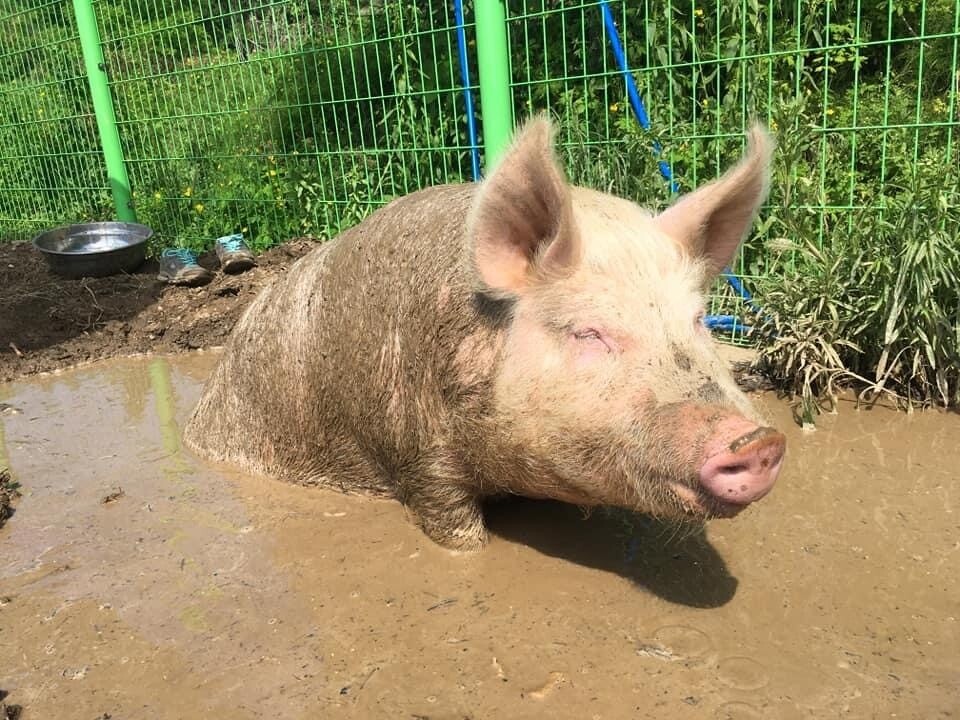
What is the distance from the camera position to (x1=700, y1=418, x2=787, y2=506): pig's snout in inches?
78.5

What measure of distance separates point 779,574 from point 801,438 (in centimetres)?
113

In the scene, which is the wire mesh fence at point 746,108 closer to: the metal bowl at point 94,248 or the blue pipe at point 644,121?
the blue pipe at point 644,121

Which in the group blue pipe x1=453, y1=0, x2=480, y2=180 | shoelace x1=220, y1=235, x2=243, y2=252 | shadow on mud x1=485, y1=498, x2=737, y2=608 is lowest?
shadow on mud x1=485, y1=498, x2=737, y2=608

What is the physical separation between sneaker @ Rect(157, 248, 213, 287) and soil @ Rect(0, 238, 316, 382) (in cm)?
6

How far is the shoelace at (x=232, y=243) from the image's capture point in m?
6.73

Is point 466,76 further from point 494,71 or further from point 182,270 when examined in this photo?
point 182,270

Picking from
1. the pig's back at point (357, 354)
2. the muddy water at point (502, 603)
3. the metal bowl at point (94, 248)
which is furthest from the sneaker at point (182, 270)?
the muddy water at point (502, 603)

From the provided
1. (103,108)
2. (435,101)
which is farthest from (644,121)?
(103,108)

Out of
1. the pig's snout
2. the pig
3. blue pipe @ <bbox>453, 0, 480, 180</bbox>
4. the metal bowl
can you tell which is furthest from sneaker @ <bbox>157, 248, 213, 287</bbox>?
the pig's snout

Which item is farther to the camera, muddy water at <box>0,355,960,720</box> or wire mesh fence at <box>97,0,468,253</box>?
wire mesh fence at <box>97,0,468,253</box>

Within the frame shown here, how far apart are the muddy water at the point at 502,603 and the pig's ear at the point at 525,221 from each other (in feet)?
3.36

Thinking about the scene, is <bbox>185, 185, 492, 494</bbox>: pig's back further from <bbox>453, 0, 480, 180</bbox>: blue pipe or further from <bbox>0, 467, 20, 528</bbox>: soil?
<bbox>453, 0, 480, 180</bbox>: blue pipe

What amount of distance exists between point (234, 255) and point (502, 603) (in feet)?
15.8

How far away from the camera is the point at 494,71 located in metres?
4.98
